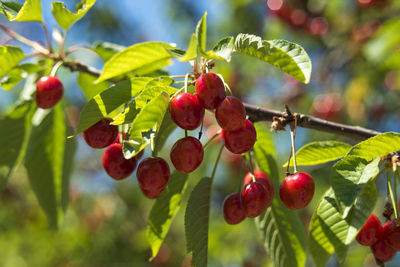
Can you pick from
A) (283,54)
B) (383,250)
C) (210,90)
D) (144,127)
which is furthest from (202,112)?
(383,250)

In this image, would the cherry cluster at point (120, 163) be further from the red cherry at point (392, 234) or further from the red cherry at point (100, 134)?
the red cherry at point (392, 234)

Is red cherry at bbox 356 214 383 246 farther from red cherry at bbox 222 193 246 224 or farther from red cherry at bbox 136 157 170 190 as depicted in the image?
red cherry at bbox 136 157 170 190

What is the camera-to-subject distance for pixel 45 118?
88.7 inches

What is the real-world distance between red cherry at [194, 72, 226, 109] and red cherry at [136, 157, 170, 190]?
0.30 m

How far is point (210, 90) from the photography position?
1.36 metres

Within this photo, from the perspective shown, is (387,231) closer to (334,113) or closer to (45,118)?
(45,118)

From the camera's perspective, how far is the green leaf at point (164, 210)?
1.80 metres

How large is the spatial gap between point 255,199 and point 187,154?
12.8 inches

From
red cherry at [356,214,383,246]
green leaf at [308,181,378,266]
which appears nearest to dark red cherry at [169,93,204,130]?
green leaf at [308,181,378,266]

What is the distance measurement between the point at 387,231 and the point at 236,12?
441 cm

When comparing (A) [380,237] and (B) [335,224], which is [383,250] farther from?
(B) [335,224]

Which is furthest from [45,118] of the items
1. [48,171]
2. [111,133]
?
[111,133]

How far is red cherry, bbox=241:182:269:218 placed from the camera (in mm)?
1529

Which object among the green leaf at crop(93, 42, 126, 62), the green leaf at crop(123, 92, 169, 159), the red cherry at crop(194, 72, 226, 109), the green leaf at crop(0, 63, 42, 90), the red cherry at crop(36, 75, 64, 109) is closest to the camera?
the green leaf at crop(123, 92, 169, 159)
